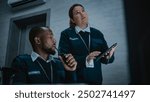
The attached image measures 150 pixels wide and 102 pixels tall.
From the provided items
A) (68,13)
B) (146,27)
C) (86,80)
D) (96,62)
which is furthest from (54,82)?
(146,27)

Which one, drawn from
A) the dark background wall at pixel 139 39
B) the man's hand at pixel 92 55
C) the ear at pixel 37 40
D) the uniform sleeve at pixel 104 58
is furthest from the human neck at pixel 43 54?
the dark background wall at pixel 139 39

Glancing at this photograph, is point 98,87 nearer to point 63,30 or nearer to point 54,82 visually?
point 54,82

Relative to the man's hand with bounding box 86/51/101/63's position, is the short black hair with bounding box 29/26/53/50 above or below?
above

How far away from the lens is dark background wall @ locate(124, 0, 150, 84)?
1.62 metres

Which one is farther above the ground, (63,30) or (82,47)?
(63,30)

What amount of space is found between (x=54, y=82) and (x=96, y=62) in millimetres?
364

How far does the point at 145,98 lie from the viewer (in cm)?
159

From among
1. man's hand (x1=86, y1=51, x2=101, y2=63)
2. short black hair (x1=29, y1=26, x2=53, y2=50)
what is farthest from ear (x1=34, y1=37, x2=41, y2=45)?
man's hand (x1=86, y1=51, x2=101, y2=63)

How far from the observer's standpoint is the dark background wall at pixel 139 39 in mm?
1621

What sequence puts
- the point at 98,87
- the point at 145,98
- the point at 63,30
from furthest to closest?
1. the point at 63,30
2. the point at 98,87
3. the point at 145,98

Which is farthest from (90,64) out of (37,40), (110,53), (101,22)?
(37,40)

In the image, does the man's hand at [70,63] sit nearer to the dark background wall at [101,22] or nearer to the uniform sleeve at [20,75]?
the dark background wall at [101,22]

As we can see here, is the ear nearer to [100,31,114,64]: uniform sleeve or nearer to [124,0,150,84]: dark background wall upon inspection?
[100,31,114,64]: uniform sleeve

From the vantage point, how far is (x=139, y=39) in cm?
167
